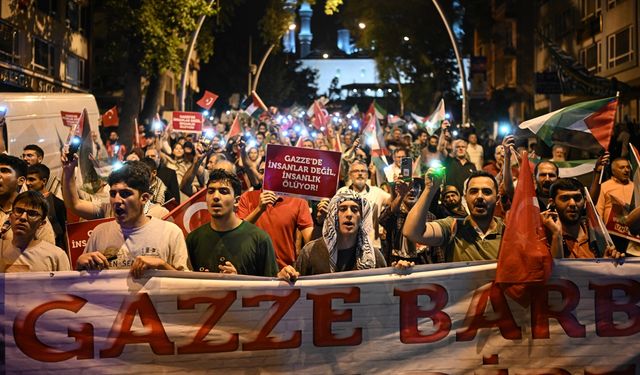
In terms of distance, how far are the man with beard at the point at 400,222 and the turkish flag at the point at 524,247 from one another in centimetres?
134

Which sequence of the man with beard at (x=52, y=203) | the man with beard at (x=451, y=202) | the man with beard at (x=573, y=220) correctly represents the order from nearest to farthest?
1. the man with beard at (x=573, y=220)
2. the man with beard at (x=52, y=203)
3. the man with beard at (x=451, y=202)

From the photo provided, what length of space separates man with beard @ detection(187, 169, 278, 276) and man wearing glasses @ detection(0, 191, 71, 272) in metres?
0.81

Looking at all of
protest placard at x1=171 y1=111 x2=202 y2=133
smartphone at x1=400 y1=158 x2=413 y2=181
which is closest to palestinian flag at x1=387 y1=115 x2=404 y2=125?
protest placard at x1=171 y1=111 x2=202 y2=133

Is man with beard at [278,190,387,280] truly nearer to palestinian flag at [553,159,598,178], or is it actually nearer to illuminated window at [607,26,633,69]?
palestinian flag at [553,159,598,178]

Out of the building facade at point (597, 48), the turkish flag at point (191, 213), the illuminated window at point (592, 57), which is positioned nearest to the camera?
the turkish flag at point (191, 213)

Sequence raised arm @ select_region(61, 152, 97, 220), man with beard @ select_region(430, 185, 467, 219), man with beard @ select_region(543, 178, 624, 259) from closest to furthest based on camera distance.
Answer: man with beard @ select_region(543, 178, 624, 259) < raised arm @ select_region(61, 152, 97, 220) < man with beard @ select_region(430, 185, 467, 219)

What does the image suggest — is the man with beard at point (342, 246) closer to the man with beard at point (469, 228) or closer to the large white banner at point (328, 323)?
the man with beard at point (469, 228)

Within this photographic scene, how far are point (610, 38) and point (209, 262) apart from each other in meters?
31.9

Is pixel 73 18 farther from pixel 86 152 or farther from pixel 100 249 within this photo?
pixel 100 249

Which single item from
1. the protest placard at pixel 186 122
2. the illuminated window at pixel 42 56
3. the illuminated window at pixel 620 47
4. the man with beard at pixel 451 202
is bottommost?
the man with beard at pixel 451 202

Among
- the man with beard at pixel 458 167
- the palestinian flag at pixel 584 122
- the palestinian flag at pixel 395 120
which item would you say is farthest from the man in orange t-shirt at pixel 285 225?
the palestinian flag at pixel 395 120

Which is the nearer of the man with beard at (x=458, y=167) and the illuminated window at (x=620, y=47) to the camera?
the man with beard at (x=458, y=167)

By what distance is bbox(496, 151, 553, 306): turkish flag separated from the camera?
19.0 feet

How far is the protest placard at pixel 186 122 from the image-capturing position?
763 inches
